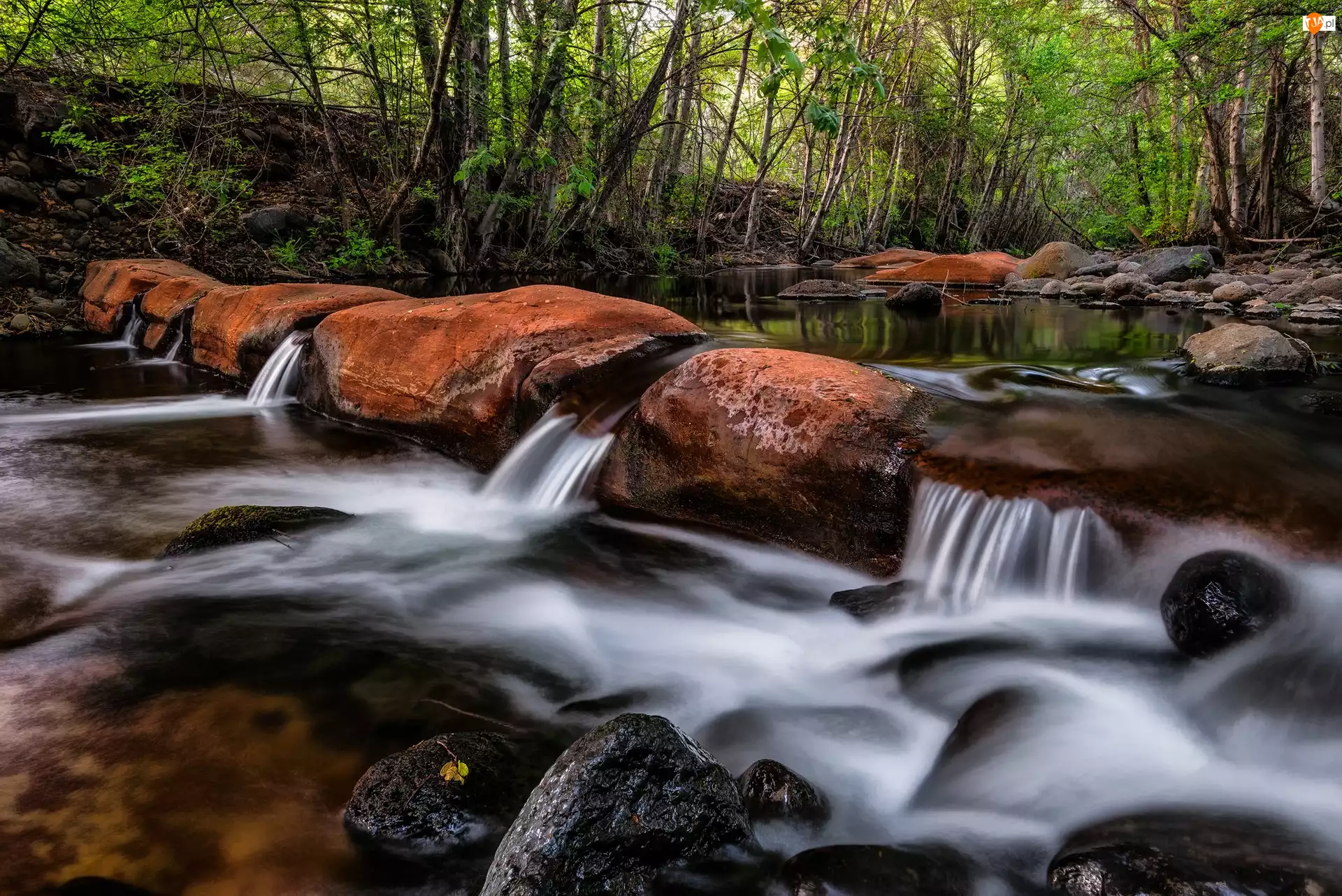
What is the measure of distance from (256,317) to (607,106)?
640 cm

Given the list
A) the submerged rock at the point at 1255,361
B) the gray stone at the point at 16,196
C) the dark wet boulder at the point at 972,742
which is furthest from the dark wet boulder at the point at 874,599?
the gray stone at the point at 16,196

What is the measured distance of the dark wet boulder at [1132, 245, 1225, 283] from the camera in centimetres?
1177

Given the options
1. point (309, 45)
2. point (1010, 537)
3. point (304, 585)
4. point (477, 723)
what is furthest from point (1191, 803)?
point (309, 45)

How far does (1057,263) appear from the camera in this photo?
13156mm

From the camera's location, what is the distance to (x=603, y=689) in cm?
247

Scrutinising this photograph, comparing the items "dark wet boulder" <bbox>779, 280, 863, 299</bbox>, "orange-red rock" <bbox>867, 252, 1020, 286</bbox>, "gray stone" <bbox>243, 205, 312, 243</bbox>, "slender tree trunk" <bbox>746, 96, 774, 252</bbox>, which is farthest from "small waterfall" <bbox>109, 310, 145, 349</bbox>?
"orange-red rock" <bbox>867, 252, 1020, 286</bbox>

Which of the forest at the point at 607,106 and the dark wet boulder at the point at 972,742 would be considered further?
the forest at the point at 607,106

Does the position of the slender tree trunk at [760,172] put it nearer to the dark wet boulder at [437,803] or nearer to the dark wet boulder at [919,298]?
the dark wet boulder at [919,298]

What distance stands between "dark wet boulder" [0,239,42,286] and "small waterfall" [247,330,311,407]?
5889mm

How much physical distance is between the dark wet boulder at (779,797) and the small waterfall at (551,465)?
7.33ft

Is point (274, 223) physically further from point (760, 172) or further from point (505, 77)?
point (760, 172)

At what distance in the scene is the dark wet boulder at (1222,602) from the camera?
229 cm

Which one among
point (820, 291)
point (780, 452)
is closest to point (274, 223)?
point (820, 291)

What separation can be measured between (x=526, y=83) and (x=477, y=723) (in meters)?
10.5
